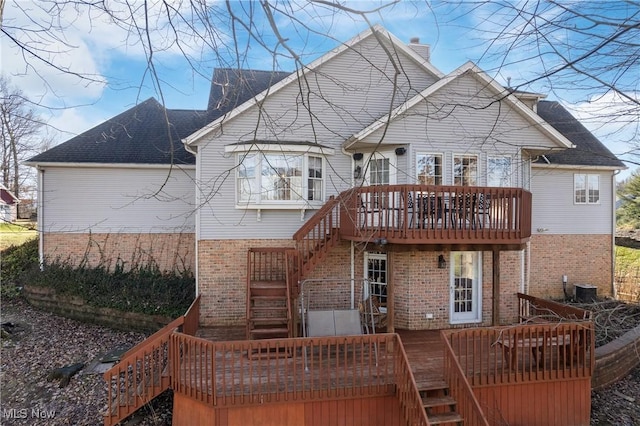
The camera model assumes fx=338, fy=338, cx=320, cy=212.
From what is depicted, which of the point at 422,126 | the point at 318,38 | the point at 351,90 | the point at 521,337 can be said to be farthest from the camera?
the point at 351,90

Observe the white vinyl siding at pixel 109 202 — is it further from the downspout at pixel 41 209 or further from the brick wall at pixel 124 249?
the brick wall at pixel 124 249

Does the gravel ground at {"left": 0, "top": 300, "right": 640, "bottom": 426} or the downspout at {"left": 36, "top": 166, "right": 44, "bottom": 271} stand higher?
the downspout at {"left": 36, "top": 166, "right": 44, "bottom": 271}

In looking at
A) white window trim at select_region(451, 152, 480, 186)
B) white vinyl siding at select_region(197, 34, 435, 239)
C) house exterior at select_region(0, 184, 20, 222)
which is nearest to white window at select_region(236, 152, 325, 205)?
white vinyl siding at select_region(197, 34, 435, 239)

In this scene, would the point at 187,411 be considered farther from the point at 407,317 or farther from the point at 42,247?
the point at 42,247

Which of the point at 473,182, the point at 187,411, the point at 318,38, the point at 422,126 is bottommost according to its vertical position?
the point at 187,411

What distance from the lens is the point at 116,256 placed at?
12.0 meters

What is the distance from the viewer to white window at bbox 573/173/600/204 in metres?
12.7

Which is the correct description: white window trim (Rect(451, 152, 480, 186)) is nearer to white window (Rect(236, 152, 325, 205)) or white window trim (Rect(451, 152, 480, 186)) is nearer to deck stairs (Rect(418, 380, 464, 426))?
white window (Rect(236, 152, 325, 205))

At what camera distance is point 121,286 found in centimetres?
1103

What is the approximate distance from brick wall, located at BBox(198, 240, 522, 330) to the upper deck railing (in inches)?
66.1

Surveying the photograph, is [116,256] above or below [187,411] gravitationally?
above

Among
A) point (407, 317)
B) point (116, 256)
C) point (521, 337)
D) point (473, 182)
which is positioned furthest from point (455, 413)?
point (116, 256)

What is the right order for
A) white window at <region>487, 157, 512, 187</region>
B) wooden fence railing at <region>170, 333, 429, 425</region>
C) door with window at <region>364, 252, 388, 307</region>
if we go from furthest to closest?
door with window at <region>364, 252, 388, 307</region> < white window at <region>487, 157, 512, 187</region> < wooden fence railing at <region>170, 333, 429, 425</region>

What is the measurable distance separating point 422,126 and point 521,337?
565cm
